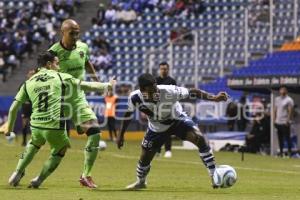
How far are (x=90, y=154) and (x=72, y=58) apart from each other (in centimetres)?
206

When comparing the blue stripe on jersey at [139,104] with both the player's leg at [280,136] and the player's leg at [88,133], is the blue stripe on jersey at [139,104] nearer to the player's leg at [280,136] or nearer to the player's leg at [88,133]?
the player's leg at [88,133]

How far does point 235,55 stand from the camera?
38.0 m

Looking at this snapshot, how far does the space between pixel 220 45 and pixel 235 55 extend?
2.39 feet

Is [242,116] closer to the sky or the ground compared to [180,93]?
closer to the ground

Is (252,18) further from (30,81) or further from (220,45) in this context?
(30,81)

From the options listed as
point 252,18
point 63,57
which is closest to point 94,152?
point 63,57

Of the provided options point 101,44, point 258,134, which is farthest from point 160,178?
point 101,44

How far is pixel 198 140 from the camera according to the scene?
15609mm

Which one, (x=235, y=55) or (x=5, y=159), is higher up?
(x=235, y=55)

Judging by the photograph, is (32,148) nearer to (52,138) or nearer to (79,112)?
(52,138)

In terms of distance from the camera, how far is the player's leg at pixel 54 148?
49.3 ft

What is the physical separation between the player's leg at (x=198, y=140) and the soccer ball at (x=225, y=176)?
9.2 inches

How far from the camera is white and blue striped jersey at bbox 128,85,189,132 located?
15430mm

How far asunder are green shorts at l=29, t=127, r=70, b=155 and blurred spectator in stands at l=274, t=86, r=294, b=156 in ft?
47.9
